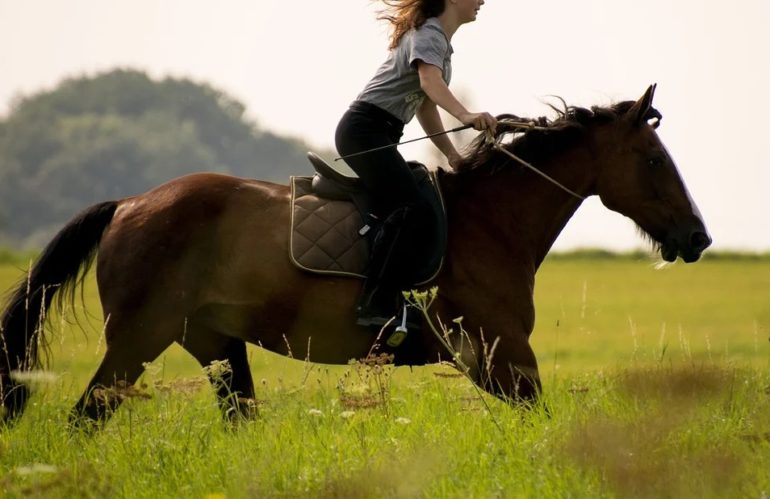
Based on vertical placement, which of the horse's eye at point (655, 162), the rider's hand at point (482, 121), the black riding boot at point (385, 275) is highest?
the rider's hand at point (482, 121)

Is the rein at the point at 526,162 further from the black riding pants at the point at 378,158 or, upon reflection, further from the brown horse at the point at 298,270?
the black riding pants at the point at 378,158

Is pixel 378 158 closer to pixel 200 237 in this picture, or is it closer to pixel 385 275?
pixel 385 275

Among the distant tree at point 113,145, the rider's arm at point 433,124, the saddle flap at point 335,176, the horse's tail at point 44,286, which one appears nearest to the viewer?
the saddle flap at point 335,176

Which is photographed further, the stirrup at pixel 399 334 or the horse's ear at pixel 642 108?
the horse's ear at pixel 642 108

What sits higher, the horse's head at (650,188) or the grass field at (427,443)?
the horse's head at (650,188)

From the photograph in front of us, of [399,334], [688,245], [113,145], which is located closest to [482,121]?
[399,334]

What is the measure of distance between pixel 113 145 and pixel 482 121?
3148 inches

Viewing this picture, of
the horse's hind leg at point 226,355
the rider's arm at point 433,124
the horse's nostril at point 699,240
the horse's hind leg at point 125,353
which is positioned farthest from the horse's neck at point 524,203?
the horse's hind leg at point 125,353

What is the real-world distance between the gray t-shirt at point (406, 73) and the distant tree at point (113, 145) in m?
70.3

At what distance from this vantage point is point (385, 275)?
271 inches

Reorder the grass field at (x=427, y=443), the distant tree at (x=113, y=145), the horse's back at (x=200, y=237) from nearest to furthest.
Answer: the grass field at (x=427, y=443)
the horse's back at (x=200, y=237)
the distant tree at (x=113, y=145)

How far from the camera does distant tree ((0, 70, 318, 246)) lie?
80375 millimetres

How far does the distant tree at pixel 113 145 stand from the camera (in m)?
80.4

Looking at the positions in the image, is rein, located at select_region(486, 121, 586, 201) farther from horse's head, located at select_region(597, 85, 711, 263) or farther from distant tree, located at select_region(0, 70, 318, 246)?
distant tree, located at select_region(0, 70, 318, 246)
